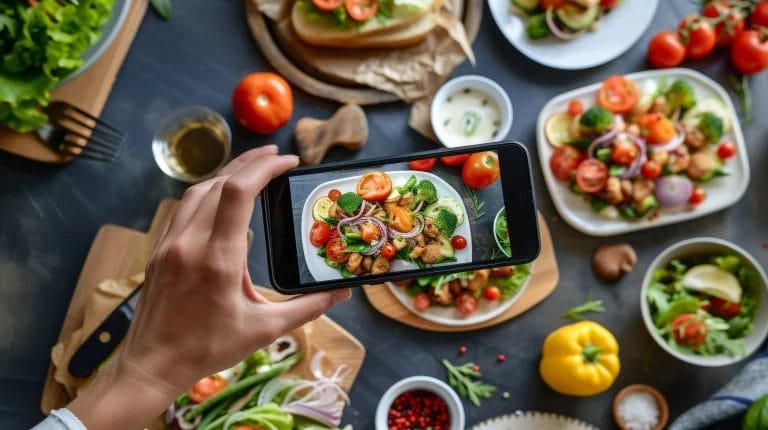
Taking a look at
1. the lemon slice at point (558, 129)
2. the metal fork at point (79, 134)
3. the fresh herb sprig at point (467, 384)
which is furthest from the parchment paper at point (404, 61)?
the fresh herb sprig at point (467, 384)

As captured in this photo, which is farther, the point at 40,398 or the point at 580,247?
the point at 580,247

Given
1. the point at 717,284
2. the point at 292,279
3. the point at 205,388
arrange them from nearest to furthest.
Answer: the point at 292,279
the point at 205,388
the point at 717,284

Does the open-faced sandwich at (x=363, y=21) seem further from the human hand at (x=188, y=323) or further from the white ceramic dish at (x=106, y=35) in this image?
the human hand at (x=188, y=323)

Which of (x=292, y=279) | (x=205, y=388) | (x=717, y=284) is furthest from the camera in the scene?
(x=717, y=284)

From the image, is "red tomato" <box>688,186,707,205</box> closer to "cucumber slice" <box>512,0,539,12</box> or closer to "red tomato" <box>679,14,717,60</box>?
"red tomato" <box>679,14,717,60</box>

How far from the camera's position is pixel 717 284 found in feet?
6.33

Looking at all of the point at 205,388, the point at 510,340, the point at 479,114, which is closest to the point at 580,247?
the point at 510,340

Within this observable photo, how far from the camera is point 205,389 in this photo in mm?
1775

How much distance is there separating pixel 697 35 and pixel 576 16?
353mm

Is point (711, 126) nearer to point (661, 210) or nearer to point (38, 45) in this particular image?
point (661, 210)

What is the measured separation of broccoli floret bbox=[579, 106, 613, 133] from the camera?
192 cm

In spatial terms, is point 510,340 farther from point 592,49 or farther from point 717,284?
point 592,49

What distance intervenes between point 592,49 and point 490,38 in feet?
0.95

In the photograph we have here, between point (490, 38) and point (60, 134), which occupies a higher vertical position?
point (490, 38)
